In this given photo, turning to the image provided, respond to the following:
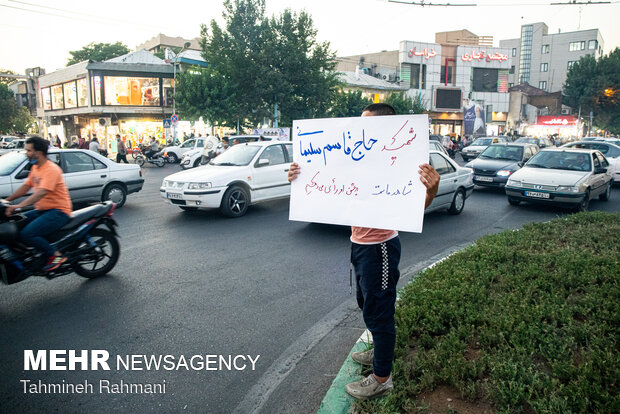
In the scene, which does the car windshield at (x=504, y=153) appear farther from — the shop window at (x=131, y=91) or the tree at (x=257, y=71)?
the shop window at (x=131, y=91)

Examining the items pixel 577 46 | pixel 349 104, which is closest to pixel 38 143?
pixel 349 104

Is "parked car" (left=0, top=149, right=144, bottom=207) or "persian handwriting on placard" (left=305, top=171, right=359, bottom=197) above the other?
"persian handwriting on placard" (left=305, top=171, right=359, bottom=197)

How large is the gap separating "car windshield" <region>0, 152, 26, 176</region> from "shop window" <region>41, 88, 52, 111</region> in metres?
44.7

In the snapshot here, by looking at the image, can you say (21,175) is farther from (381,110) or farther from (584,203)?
(584,203)

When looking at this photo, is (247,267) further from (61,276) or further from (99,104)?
(99,104)

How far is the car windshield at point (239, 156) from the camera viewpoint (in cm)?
1016

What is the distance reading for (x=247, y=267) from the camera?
233 inches

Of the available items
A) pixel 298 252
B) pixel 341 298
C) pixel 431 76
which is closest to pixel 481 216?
pixel 298 252

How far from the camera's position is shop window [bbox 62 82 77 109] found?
1606 inches

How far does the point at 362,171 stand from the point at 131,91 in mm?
39880

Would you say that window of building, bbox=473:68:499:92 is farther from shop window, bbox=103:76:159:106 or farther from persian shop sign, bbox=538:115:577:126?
shop window, bbox=103:76:159:106

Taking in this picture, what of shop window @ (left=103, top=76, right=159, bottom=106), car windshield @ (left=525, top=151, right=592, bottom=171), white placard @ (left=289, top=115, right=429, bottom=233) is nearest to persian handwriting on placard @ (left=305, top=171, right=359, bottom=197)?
white placard @ (left=289, top=115, right=429, bottom=233)

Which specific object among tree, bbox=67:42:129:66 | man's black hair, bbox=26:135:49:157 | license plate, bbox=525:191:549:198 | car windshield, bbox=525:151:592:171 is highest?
tree, bbox=67:42:129:66

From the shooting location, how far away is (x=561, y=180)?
33.8ft
